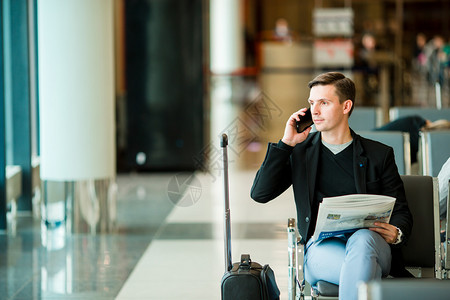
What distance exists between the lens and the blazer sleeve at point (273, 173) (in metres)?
3.30

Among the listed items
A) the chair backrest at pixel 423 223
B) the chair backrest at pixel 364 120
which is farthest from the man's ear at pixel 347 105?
the chair backrest at pixel 364 120

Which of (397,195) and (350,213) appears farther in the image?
(397,195)

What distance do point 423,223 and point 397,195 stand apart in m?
0.25

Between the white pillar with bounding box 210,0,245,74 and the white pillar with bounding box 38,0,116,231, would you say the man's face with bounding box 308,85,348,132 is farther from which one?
the white pillar with bounding box 210,0,245,74

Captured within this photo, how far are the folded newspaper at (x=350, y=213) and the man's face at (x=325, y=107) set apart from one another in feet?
1.43

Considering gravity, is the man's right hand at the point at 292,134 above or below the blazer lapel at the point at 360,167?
above

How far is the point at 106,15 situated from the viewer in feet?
20.5

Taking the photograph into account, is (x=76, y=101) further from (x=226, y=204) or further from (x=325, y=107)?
(x=325, y=107)

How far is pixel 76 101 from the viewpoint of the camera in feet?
20.1

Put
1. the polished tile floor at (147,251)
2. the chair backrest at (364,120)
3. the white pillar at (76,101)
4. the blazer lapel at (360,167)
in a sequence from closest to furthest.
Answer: the blazer lapel at (360,167)
the polished tile floor at (147,251)
the white pillar at (76,101)
the chair backrest at (364,120)

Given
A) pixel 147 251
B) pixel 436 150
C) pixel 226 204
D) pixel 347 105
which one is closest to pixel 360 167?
pixel 347 105

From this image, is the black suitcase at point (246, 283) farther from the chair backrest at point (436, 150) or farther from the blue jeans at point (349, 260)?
the chair backrest at point (436, 150)

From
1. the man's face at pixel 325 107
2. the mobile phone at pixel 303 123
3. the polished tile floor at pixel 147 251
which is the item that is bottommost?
the polished tile floor at pixel 147 251

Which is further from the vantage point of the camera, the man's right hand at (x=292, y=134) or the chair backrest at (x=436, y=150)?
the chair backrest at (x=436, y=150)
